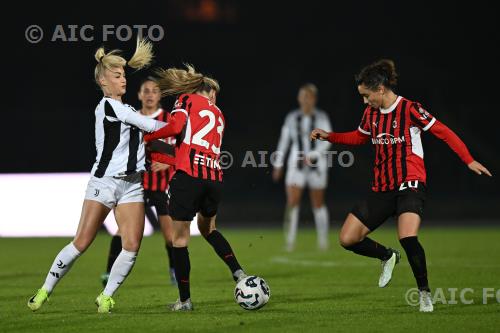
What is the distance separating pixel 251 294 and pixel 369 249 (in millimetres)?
1209

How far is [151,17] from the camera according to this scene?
2448cm

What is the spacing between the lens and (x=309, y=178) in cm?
1402

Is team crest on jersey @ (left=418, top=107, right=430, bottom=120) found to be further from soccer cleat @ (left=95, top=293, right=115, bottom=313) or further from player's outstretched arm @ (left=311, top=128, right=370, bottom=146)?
soccer cleat @ (left=95, top=293, right=115, bottom=313)

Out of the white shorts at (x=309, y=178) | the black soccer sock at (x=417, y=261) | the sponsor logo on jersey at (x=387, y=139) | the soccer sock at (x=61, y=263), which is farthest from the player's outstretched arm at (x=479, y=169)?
the white shorts at (x=309, y=178)

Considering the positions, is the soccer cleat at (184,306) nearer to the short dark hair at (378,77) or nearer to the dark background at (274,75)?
the short dark hair at (378,77)

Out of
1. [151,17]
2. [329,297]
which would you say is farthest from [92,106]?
[329,297]

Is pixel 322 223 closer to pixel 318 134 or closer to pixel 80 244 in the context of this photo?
pixel 318 134

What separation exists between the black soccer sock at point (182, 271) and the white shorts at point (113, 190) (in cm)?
55

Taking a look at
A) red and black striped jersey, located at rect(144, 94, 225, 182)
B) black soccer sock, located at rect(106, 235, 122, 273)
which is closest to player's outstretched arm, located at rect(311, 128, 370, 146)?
red and black striped jersey, located at rect(144, 94, 225, 182)

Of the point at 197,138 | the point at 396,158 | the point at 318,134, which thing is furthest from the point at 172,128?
the point at 396,158

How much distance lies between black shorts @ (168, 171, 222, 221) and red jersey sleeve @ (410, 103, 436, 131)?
5.32ft

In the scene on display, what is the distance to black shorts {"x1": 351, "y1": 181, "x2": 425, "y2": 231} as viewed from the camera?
754 cm

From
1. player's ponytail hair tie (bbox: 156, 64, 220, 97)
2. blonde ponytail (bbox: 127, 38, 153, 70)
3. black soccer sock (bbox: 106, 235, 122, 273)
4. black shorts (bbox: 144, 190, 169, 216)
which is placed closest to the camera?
blonde ponytail (bbox: 127, 38, 153, 70)

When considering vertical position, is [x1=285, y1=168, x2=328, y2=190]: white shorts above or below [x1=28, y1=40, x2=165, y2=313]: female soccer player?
above
